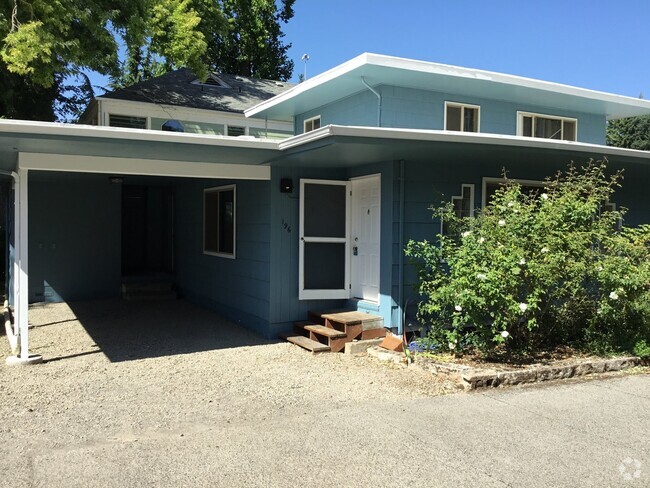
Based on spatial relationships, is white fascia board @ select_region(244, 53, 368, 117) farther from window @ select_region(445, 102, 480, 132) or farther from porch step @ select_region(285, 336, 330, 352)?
porch step @ select_region(285, 336, 330, 352)

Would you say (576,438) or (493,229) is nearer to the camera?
(576,438)

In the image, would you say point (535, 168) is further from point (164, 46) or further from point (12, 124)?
point (164, 46)

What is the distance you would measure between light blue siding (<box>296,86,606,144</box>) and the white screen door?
1.57 metres

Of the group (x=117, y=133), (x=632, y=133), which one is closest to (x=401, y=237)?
(x=117, y=133)

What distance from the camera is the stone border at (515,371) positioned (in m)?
5.50

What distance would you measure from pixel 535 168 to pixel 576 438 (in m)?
5.23

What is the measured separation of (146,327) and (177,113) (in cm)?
740

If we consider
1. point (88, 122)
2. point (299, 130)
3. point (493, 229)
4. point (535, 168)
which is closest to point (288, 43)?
point (88, 122)

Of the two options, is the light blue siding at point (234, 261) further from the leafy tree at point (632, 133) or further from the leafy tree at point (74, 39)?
the leafy tree at point (632, 133)

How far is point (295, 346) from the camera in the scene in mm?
7438

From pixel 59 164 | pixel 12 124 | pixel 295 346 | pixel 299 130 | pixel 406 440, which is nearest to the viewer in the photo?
pixel 406 440

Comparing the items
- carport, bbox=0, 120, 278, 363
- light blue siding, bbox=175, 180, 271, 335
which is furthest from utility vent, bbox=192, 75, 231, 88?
carport, bbox=0, 120, 278, 363

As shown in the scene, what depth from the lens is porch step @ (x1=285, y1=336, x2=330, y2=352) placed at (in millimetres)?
7102

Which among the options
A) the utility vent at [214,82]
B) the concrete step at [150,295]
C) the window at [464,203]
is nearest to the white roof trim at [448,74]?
the window at [464,203]
